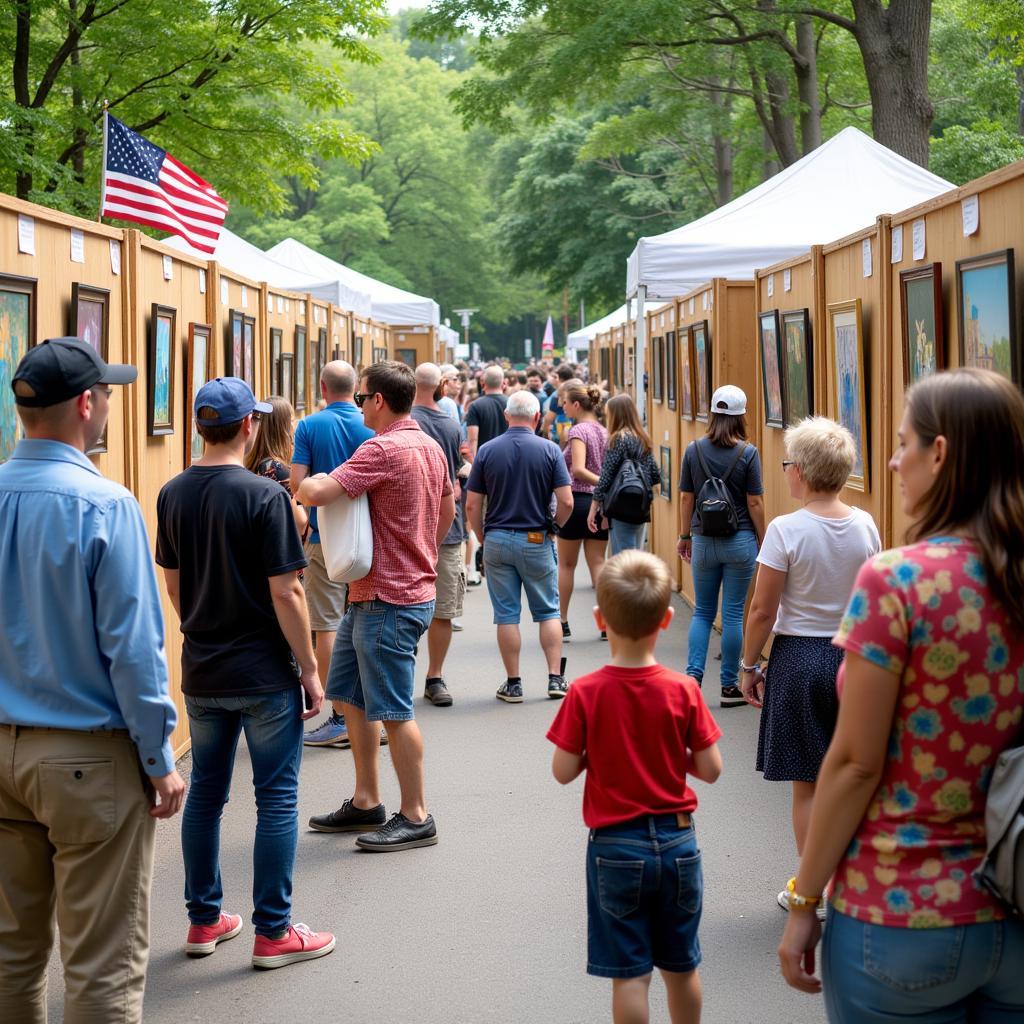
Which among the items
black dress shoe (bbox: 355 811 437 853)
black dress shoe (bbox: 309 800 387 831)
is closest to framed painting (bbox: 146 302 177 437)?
black dress shoe (bbox: 309 800 387 831)

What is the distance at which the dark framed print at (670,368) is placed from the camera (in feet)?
47.3

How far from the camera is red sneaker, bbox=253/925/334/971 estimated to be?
4965 millimetres

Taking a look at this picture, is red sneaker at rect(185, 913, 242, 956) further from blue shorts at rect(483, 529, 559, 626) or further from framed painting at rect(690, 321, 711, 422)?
framed painting at rect(690, 321, 711, 422)

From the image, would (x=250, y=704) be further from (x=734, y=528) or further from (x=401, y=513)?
(x=734, y=528)

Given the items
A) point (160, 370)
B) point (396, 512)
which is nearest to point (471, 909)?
point (396, 512)

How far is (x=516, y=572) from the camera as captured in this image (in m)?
9.62

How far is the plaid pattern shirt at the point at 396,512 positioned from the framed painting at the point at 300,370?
699 centimetres

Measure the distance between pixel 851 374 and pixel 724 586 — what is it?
6.69 feet

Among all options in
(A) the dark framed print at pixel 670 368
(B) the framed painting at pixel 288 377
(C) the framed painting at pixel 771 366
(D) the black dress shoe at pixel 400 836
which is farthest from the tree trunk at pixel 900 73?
(D) the black dress shoe at pixel 400 836

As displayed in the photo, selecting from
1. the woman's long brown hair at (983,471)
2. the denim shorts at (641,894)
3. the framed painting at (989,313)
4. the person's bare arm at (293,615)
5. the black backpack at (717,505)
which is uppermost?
the framed painting at (989,313)

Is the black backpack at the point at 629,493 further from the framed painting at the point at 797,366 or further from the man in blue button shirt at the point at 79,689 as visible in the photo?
the man in blue button shirt at the point at 79,689

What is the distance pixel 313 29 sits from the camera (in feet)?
59.1

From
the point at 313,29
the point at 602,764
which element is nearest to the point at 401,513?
the point at 602,764

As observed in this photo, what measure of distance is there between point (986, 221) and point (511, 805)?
3558mm
